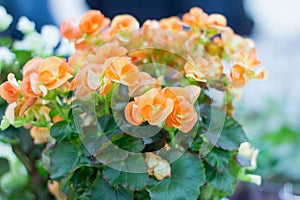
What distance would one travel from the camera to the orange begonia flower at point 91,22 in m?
0.56

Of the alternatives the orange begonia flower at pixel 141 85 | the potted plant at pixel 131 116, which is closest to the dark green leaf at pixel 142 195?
the potted plant at pixel 131 116

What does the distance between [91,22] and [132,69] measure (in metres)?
0.13

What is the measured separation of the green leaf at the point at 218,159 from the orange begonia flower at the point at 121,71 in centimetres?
12

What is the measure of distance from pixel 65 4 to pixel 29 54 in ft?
4.54

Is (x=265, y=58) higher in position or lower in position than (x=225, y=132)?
lower

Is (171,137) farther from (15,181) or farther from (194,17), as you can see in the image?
(15,181)

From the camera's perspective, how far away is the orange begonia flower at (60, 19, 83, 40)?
0.57m

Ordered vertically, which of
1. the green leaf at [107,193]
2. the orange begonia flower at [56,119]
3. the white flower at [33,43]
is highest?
the white flower at [33,43]

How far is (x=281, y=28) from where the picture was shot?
2.44 metres

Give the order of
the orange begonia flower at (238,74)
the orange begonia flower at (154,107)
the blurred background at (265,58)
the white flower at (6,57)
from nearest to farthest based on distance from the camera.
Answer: the orange begonia flower at (154,107) → the orange begonia flower at (238,74) → the white flower at (6,57) → the blurred background at (265,58)

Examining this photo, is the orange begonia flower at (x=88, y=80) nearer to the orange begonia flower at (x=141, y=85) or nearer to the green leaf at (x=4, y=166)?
the orange begonia flower at (x=141, y=85)

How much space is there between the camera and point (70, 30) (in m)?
0.57

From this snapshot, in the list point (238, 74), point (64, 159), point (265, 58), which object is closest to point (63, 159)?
point (64, 159)

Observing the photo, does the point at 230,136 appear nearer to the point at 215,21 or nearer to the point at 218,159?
the point at 218,159
